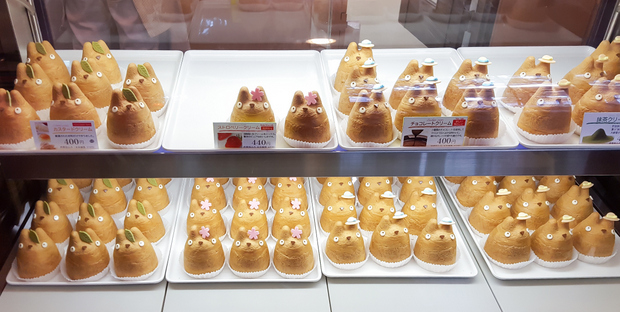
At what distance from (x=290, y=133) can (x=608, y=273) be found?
4.40 ft

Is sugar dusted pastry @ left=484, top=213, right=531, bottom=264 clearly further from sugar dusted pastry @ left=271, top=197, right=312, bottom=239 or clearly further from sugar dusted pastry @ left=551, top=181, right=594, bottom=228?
sugar dusted pastry @ left=271, top=197, right=312, bottom=239

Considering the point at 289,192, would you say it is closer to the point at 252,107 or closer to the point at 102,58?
the point at 252,107

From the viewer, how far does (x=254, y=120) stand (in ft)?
4.31

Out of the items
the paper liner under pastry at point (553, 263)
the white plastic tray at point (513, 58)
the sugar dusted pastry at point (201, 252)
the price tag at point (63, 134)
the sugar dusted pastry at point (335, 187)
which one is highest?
the white plastic tray at point (513, 58)

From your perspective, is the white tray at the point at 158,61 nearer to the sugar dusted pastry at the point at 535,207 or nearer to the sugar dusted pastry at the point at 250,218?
the sugar dusted pastry at the point at 250,218

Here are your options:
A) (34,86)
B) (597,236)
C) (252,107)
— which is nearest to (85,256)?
(34,86)

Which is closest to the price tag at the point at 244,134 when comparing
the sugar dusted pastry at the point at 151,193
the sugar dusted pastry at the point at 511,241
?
the sugar dusted pastry at the point at 151,193

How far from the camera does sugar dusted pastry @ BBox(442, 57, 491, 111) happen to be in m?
1.47

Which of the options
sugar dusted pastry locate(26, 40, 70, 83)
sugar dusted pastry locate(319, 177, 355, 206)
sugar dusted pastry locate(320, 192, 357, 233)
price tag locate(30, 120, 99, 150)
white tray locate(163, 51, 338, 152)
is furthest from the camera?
sugar dusted pastry locate(319, 177, 355, 206)

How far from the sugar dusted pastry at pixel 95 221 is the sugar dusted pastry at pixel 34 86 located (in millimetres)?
460

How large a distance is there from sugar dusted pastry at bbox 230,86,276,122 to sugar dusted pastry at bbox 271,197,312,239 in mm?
564

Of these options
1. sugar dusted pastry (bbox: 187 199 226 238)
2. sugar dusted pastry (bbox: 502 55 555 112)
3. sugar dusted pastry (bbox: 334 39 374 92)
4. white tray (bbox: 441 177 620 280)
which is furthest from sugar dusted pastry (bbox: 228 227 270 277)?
sugar dusted pastry (bbox: 502 55 555 112)

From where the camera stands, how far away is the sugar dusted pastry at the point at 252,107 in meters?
1.31

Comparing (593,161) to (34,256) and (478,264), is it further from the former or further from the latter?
(34,256)
